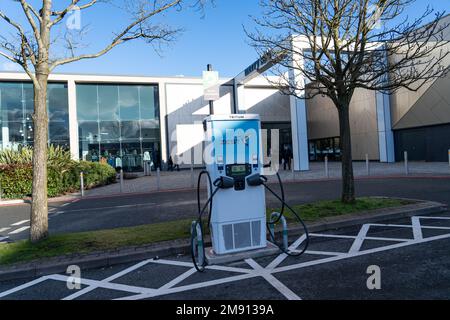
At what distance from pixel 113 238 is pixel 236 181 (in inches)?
108

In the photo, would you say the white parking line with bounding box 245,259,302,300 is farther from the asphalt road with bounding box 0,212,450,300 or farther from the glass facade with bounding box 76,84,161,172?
the glass facade with bounding box 76,84,161,172

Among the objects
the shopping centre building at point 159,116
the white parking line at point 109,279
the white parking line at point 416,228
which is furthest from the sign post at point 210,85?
the shopping centre building at point 159,116

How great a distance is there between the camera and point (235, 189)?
492cm

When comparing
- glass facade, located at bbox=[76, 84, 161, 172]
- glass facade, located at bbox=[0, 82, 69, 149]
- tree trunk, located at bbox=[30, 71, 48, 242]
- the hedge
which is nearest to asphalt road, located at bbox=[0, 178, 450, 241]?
tree trunk, located at bbox=[30, 71, 48, 242]

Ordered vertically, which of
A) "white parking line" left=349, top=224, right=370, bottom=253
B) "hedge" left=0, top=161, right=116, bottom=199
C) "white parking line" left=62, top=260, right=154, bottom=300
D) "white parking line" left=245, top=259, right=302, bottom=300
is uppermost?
"hedge" left=0, top=161, right=116, bottom=199

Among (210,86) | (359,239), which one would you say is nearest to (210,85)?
(210,86)

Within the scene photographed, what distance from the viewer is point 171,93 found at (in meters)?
29.4

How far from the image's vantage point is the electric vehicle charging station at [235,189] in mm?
4855

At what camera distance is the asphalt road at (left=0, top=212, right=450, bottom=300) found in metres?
3.64

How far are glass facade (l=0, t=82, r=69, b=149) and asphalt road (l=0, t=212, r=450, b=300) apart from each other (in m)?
24.9

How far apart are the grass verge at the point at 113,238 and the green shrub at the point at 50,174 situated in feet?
34.0

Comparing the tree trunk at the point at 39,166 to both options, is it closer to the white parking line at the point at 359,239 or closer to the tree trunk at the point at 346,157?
the white parking line at the point at 359,239

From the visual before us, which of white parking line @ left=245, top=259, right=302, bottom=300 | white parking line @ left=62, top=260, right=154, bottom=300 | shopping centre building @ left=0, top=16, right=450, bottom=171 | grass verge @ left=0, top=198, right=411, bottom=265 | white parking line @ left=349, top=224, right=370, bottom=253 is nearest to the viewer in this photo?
white parking line @ left=245, top=259, right=302, bottom=300

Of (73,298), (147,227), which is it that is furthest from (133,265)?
(147,227)
